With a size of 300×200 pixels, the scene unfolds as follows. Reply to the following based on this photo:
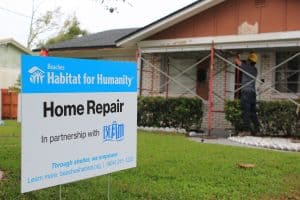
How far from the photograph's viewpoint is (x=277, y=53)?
15328 mm

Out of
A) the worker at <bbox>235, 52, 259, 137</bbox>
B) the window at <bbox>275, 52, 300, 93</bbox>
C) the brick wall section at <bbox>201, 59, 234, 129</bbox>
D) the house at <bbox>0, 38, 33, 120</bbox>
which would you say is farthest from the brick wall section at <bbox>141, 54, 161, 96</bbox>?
the house at <bbox>0, 38, 33, 120</bbox>

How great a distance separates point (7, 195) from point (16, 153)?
3.32m

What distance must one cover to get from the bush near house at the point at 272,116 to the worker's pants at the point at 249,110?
20cm

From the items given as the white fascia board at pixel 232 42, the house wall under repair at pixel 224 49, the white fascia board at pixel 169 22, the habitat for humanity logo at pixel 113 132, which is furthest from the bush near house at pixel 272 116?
the habitat for humanity logo at pixel 113 132

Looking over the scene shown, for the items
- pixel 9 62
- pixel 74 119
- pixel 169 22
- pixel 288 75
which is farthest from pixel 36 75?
pixel 9 62

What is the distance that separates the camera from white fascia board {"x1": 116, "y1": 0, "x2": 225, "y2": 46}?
575 inches

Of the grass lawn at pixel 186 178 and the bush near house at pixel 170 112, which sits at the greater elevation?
the bush near house at pixel 170 112

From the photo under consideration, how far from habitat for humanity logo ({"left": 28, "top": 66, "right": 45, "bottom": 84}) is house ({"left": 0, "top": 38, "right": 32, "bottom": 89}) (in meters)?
26.5

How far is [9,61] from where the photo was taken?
32.0m

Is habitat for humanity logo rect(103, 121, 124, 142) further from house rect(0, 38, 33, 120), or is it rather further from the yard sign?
house rect(0, 38, 33, 120)

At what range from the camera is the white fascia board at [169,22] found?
14.6 metres

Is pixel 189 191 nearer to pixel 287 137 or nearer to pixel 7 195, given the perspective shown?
pixel 7 195

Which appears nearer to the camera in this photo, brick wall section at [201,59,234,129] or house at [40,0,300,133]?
house at [40,0,300,133]

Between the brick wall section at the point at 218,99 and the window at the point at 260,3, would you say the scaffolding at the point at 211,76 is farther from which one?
the window at the point at 260,3
